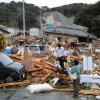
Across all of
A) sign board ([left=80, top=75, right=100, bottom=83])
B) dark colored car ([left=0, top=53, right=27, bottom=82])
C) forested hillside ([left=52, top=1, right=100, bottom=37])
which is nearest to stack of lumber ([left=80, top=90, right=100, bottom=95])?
sign board ([left=80, top=75, right=100, bottom=83])

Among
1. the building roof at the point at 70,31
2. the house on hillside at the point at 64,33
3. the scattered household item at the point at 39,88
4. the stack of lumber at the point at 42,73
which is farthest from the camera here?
the building roof at the point at 70,31

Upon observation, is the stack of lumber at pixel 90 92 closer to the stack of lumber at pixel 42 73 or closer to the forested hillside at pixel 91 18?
the stack of lumber at pixel 42 73

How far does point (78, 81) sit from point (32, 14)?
100212 millimetres

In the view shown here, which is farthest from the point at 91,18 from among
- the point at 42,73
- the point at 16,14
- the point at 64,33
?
the point at 42,73

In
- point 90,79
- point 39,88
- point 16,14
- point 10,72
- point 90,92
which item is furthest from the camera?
point 16,14

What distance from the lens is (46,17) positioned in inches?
3861

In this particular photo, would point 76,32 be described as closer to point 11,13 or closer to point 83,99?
point 11,13

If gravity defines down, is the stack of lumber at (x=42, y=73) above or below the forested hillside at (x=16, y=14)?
below

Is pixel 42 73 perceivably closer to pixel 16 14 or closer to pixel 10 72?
pixel 10 72

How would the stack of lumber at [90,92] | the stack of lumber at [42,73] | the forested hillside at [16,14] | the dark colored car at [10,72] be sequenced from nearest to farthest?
1. the stack of lumber at [90,92]
2. the dark colored car at [10,72]
3. the stack of lumber at [42,73]
4. the forested hillside at [16,14]

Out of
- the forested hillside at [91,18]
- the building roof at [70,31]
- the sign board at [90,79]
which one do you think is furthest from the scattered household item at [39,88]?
the forested hillside at [91,18]

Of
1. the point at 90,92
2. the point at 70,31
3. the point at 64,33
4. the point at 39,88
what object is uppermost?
the point at 70,31

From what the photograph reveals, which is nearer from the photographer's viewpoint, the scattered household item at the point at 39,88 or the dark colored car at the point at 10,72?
the scattered household item at the point at 39,88

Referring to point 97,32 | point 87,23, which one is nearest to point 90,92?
point 97,32
